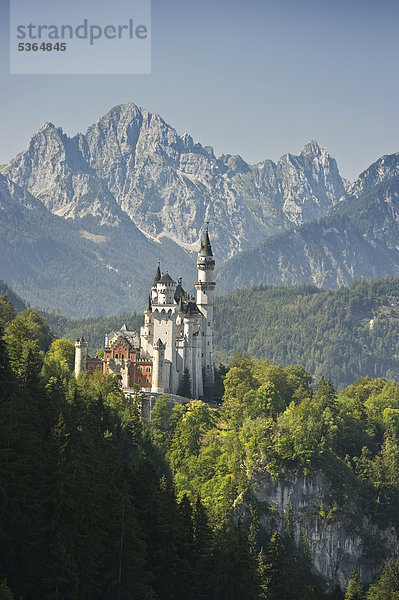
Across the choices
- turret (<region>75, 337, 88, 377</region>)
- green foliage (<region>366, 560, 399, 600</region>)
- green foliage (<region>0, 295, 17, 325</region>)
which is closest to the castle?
turret (<region>75, 337, 88, 377</region>)

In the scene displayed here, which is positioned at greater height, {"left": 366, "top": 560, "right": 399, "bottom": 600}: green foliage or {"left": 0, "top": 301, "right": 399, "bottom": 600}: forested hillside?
{"left": 0, "top": 301, "right": 399, "bottom": 600}: forested hillside

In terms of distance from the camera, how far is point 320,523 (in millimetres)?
154750

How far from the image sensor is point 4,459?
72.8m

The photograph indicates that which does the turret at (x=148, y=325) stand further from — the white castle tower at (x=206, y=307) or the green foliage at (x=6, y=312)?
the green foliage at (x=6, y=312)

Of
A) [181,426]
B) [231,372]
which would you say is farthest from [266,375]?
[181,426]

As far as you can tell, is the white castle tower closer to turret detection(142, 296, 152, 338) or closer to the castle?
the castle

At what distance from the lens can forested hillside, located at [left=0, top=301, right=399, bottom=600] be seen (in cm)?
7312

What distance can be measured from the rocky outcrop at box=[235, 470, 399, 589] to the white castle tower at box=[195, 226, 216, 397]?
21.5m

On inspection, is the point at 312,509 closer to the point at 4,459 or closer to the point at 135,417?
the point at 135,417

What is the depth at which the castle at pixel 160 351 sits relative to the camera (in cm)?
15388

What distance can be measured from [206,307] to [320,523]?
119 feet

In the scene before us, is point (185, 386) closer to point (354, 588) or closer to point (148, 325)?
point (148, 325)

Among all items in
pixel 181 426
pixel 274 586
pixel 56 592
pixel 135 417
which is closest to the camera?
pixel 56 592

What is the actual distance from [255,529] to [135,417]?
20.6 meters
